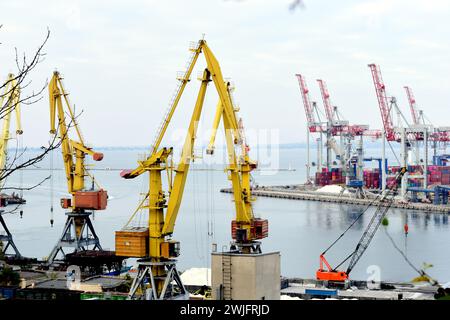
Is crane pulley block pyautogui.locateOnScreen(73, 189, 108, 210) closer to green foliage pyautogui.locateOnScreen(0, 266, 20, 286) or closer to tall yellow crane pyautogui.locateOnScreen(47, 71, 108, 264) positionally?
tall yellow crane pyautogui.locateOnScreen(47, 71, 108, 264)

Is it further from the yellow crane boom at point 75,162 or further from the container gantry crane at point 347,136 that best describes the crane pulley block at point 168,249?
the container gantry crane at point 347,136

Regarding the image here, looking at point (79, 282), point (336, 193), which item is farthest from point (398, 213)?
point (79, 282)

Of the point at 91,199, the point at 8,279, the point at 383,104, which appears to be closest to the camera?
the point at 8,279

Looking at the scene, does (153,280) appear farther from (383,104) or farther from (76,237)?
(383,104)

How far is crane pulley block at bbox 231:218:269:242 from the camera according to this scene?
12969mm

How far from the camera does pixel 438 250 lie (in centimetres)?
2227

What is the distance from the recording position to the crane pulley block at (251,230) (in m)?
13.0

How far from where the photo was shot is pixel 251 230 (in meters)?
13.2

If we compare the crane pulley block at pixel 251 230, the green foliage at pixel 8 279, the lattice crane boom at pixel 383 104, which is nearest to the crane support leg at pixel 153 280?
the green foliage at pixel 8 279

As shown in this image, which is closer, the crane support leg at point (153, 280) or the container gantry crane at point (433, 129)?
the crane support leg at point (153, 280)

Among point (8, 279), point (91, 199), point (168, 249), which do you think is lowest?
point (8, 279)

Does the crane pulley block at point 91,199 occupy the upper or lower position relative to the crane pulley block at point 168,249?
upper

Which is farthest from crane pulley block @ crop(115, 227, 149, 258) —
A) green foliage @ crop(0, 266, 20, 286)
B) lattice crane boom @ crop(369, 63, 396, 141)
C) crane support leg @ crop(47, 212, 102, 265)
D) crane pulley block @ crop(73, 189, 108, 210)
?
lattice crane boom @ crop(369, 63, 396, 141)

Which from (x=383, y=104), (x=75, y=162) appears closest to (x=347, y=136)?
(x=383, y=104)
